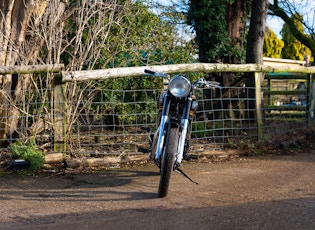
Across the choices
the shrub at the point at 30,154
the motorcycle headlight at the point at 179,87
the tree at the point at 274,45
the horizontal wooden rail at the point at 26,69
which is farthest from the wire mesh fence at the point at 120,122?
the tree at the point at 274,45

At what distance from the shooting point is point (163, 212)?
5152mm

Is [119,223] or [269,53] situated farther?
[269,53]

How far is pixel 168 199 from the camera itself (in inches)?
223

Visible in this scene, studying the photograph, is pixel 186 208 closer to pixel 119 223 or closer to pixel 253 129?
pixel 119 223

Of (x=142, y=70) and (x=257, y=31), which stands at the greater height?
(x=257, y=31)

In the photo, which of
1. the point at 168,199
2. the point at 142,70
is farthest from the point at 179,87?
the point at 142,70

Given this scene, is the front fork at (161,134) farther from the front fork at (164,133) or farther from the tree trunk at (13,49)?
the tree trunk at (13,49)

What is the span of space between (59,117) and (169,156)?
99.3 inches

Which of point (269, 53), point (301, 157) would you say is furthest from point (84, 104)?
point (269, 53)

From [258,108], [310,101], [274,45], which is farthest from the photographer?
[274,45]

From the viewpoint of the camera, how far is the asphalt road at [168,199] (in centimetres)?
481

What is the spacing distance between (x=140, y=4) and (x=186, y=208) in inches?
223

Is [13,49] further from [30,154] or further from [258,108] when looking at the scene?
[258,108]

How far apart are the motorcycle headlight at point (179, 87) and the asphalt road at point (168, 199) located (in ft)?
3.80
